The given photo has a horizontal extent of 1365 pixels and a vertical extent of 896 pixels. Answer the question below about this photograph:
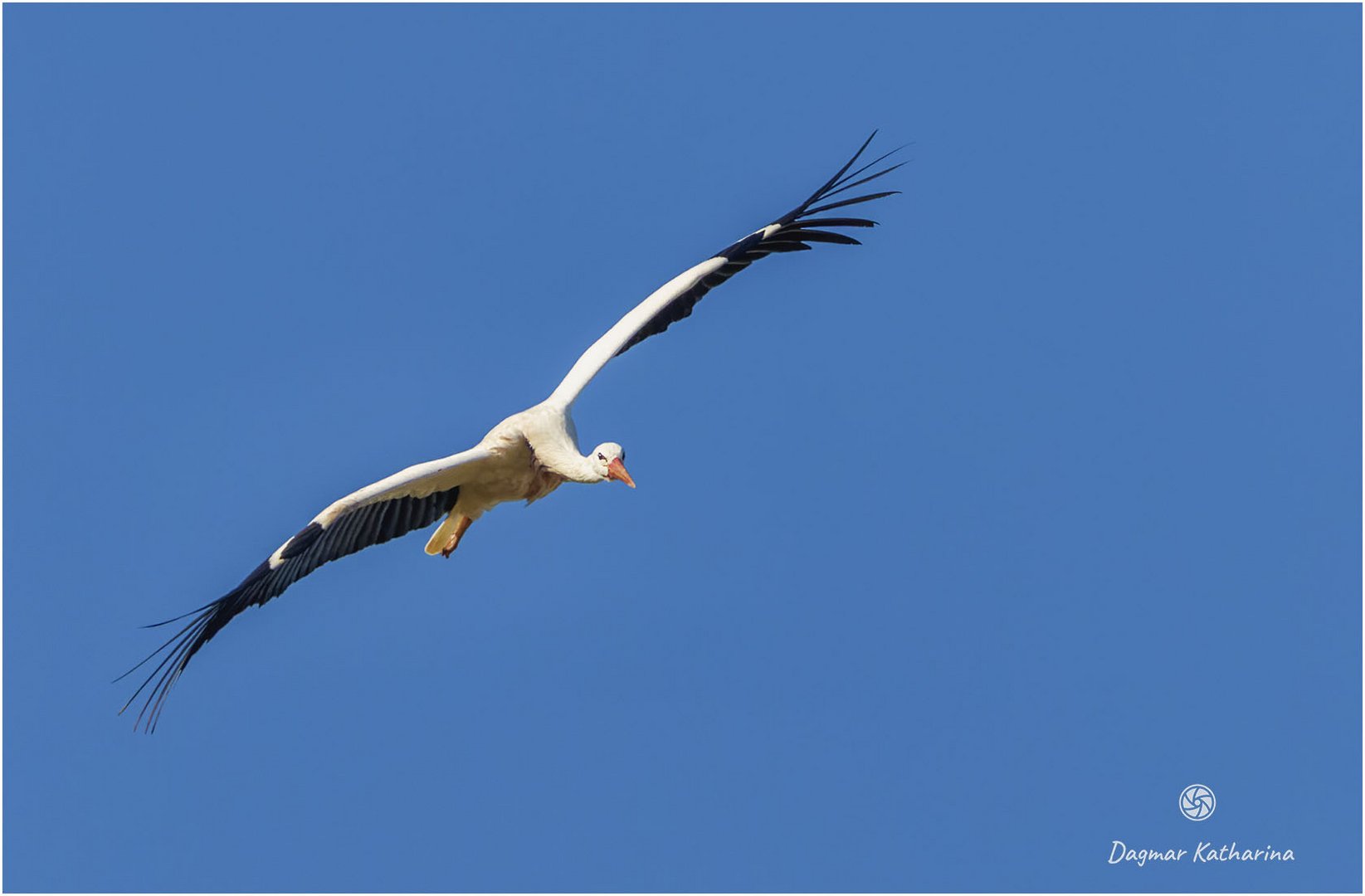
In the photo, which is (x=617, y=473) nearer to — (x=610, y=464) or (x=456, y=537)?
(x=610, y=464)

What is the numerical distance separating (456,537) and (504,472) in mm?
647

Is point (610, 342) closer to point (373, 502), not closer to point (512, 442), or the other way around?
point (512, 442)

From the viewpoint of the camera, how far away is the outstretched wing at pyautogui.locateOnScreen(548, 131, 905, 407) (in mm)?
13758

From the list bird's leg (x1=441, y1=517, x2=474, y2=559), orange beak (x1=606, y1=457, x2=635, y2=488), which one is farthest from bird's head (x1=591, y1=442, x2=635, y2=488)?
bird's leg (x1=441, y1=517, x2=474, y2=559)

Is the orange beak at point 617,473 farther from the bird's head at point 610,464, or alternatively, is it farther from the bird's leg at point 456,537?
the bird's leg at point 456,537

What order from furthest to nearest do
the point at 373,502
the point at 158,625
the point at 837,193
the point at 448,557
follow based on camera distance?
1. the point at 837,193
2. the point at 448,557
3. the point at 373,502
4. the point at 158,625

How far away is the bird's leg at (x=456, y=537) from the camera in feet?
43.6

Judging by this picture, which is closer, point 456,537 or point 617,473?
point 617,473

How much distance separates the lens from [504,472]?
12984 millimetres

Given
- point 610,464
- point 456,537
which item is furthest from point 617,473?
point 456,537

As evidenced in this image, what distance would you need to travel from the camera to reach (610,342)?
13797 millimetres

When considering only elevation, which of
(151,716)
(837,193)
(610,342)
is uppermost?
(837,193)

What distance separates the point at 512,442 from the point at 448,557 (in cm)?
99

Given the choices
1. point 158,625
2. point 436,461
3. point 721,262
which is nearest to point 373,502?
point 436,461
